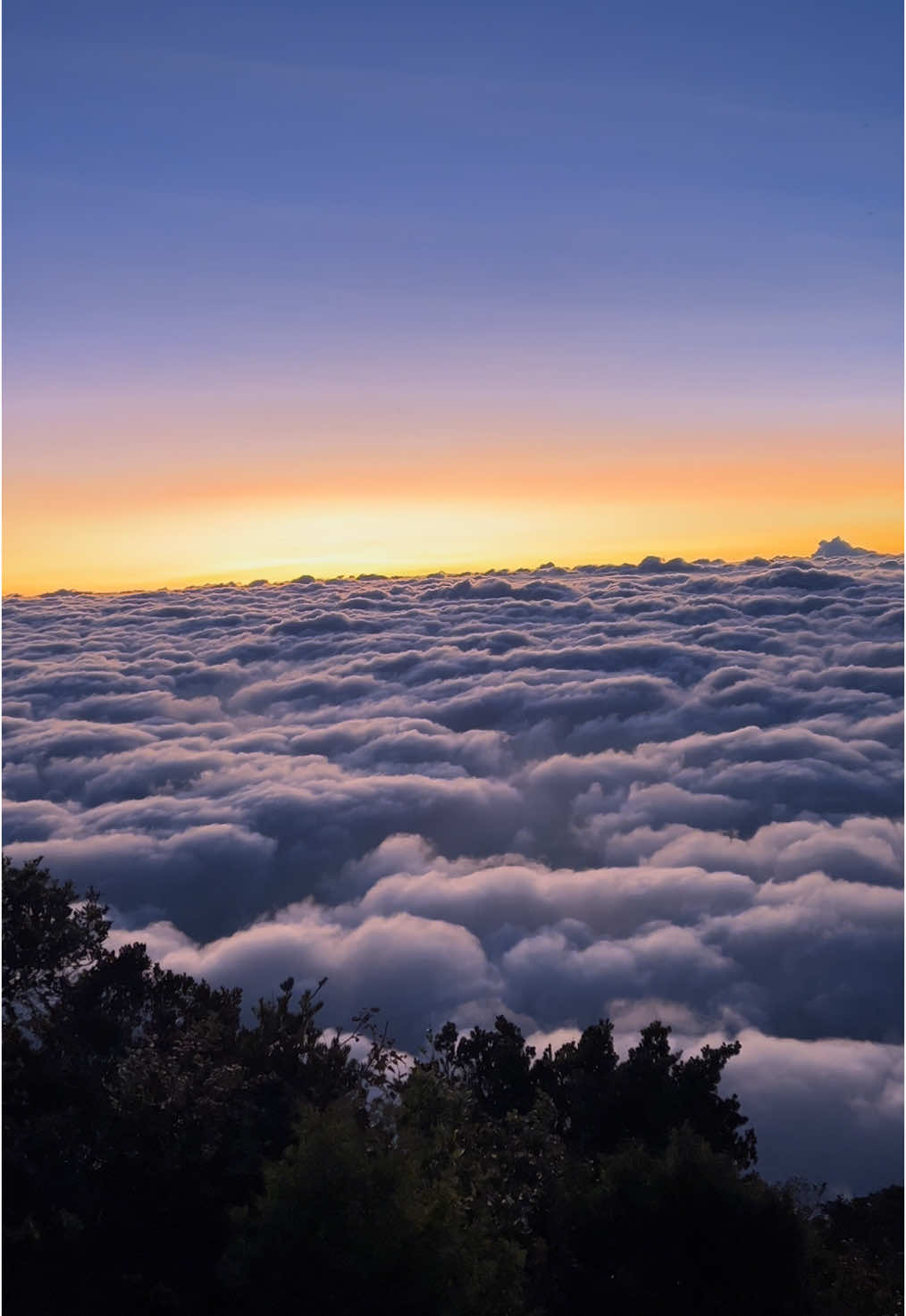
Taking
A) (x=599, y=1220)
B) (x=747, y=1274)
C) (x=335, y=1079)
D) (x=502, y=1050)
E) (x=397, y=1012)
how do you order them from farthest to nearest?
Result: (x=397, y=1012) < (x=502, y=1050) < (x=335, y=1079) < (x=599, y=1220) < (x=747, y=1274)

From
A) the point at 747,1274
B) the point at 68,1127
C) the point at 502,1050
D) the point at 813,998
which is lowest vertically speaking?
the point at 813,998

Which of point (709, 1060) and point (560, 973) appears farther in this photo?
point (560, 973)

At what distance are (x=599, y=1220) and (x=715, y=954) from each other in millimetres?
148090

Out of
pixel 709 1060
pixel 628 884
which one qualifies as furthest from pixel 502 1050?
pixel 628 884

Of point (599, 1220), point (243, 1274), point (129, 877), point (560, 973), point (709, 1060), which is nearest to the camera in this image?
point (243, 1274)

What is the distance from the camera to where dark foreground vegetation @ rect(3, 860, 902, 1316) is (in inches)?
615

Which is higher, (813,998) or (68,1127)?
(68,1127)

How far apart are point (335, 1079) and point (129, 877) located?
173 meters

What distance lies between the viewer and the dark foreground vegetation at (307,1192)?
15609mm

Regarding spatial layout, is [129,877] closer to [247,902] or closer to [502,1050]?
[247,902]

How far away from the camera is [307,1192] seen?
1566 cm

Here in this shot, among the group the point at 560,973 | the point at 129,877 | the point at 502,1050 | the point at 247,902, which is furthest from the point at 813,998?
the point at 502,1050

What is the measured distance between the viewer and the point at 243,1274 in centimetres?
1577

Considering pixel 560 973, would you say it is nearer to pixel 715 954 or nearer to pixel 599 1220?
pixel 715 954
